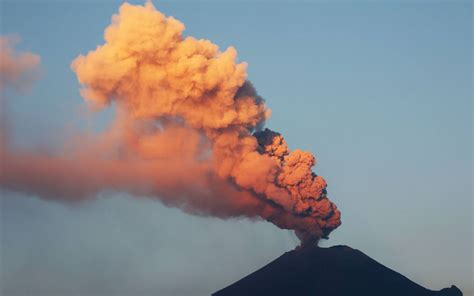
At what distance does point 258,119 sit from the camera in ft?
228

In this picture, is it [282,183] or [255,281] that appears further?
[255,281]

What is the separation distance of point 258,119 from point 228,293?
15.7 metres

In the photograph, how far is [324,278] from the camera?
74312mm

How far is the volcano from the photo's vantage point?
73.4 meters

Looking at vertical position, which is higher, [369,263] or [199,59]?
[199,59]

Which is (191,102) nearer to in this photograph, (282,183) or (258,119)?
(258,119)

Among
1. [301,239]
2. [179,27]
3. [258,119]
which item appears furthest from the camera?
[301,239]

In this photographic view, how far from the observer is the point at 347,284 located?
73.8 meters

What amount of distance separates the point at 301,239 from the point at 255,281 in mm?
5768

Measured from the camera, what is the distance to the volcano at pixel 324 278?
73375 mm

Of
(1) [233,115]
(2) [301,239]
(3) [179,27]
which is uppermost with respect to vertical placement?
(3) [179,27]

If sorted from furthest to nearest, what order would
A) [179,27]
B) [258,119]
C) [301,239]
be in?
1. [301,239]
2. [258,119]
3. [179,27]

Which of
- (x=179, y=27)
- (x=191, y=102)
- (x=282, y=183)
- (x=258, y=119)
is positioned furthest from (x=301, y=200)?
(x=179, y=27)

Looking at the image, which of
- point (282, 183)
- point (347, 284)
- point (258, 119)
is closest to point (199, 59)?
point (258, 119)
